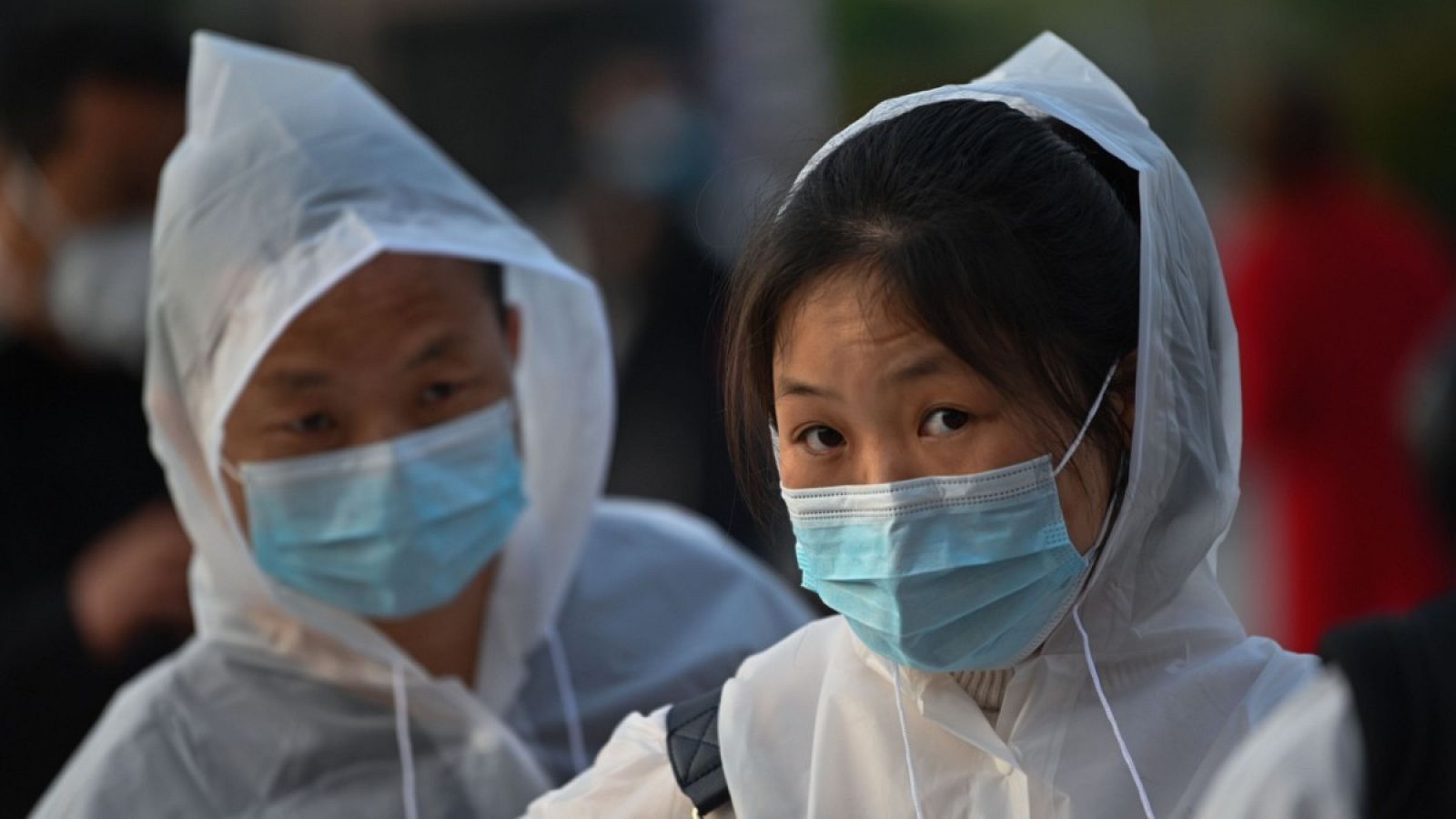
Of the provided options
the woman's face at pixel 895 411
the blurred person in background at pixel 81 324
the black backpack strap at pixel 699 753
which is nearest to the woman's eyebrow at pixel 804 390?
the woman's face at pixel 895 411

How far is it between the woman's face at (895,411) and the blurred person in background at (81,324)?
79.3 inches

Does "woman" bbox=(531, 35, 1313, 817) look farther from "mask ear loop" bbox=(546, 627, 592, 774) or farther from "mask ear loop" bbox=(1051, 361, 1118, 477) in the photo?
"mask ear loop" bbox=(546, 627, 592, 774)

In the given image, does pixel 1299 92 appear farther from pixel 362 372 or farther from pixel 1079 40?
pixel 1079 40

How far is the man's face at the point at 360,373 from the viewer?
279 centimetres

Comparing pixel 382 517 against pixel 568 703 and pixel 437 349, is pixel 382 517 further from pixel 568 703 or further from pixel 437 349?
pixel 568 703

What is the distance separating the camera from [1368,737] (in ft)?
3.95

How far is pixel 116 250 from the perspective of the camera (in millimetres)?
4172

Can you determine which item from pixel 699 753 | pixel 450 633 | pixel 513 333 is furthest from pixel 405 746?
pixel 699 753

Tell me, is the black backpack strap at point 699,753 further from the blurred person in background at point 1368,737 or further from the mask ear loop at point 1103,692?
the blurred person in background at point 1368,737

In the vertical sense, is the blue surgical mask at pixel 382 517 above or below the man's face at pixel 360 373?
below

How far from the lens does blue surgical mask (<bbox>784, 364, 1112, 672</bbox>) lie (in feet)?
6.47

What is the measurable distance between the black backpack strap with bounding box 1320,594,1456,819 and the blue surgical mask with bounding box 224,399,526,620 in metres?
1.79

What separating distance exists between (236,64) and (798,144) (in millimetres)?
1060

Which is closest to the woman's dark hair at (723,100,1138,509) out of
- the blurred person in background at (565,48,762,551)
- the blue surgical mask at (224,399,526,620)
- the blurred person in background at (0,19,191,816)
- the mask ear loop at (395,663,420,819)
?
the blue surgical mask at (224,399,526,620)
